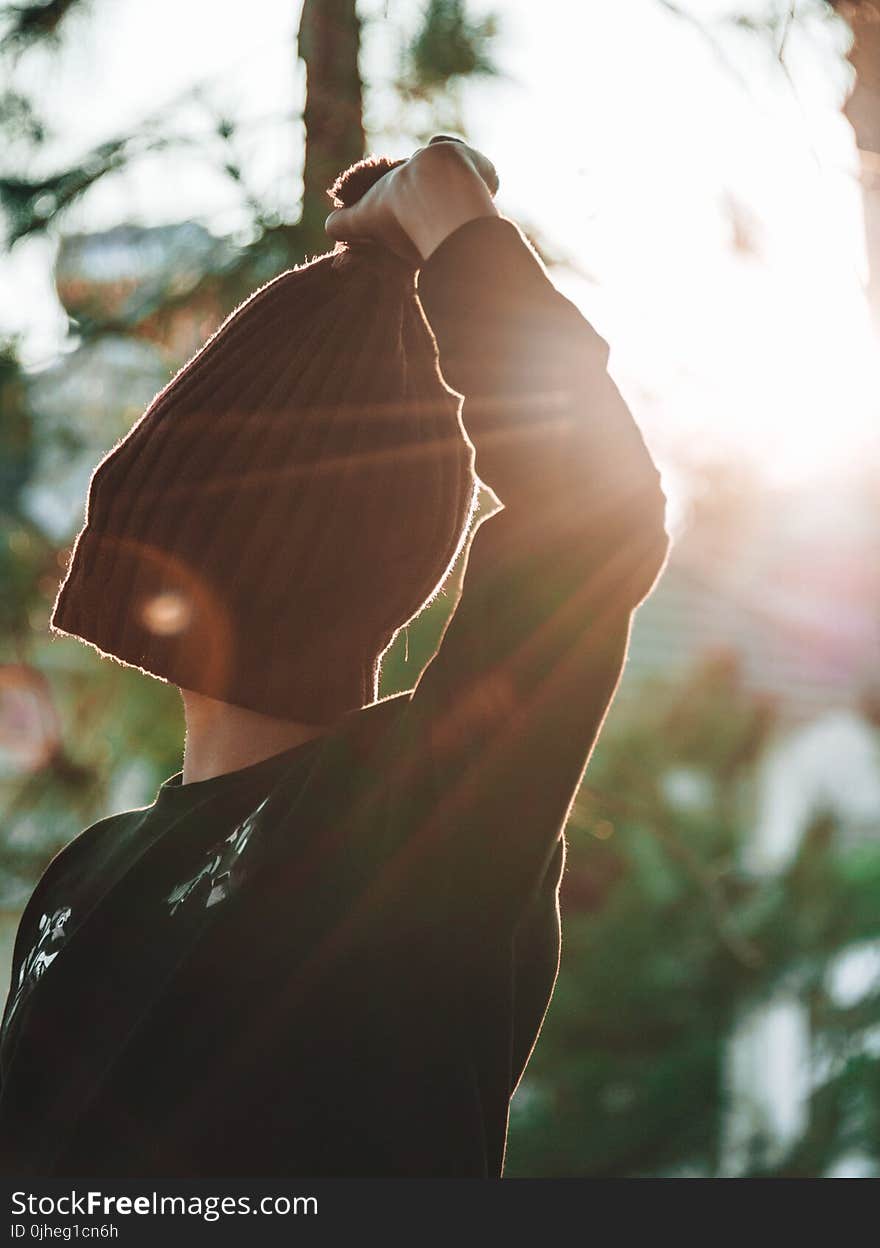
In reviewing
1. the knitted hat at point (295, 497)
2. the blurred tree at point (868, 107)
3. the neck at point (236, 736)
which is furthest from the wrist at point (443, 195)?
the blurred tree at point (868, 107)

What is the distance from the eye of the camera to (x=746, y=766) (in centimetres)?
423

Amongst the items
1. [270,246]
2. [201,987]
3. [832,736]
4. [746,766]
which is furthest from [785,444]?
[832,736]

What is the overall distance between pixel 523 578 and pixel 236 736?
1.08 ft

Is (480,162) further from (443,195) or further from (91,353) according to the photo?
(91,353)

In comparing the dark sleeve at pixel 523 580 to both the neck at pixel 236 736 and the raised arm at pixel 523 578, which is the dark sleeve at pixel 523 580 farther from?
the neck at pixel 236 736

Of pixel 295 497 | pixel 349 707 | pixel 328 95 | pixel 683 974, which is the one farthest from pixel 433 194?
pixel 683 974

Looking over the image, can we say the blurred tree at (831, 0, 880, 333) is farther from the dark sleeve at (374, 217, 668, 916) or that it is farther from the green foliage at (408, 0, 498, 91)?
the green foliage at (408, 0, 498, 91)

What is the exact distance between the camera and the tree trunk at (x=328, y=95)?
112 inches

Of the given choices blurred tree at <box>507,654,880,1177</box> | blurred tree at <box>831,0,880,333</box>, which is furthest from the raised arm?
blurred tree at <box>507,654,880,1177</box>

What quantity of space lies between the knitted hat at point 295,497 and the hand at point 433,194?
74mm

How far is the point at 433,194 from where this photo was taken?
33.6 inches

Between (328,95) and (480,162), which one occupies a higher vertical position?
(480,162)

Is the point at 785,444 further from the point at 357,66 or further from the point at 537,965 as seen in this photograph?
the point at 537,965

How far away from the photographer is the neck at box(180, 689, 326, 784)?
1.01m
